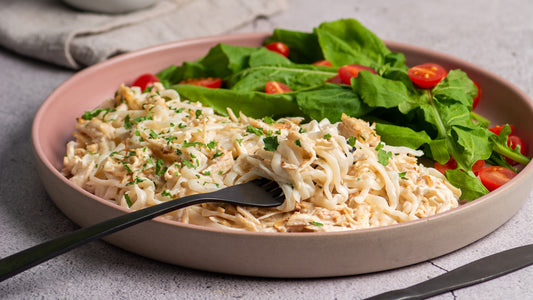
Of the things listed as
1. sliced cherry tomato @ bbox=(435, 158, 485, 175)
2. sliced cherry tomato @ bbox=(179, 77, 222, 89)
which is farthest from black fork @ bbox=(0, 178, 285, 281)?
sliced cherry tomato @ bbox=(179, 77, 222, 89)

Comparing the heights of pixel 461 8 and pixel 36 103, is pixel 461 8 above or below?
above

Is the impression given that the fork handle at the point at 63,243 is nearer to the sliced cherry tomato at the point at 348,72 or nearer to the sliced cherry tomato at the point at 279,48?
the sliced cherry tomato at the point at 348,72

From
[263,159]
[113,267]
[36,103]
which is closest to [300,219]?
[263,159]

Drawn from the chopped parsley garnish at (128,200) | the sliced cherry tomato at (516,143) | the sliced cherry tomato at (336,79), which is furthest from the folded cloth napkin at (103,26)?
the sliced cherry tomato at (516,143)

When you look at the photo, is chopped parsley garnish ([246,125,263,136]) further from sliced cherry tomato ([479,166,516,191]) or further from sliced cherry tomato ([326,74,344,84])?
sliced cherry tomato ([479,166,516,191])

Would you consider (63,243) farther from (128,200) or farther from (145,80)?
(145,80)

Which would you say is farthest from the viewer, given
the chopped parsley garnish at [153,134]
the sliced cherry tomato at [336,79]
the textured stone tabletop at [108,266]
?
the sliced cherry tomato at [336,79]

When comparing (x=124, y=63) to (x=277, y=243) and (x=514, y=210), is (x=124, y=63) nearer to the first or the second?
(x=277, y=243)
